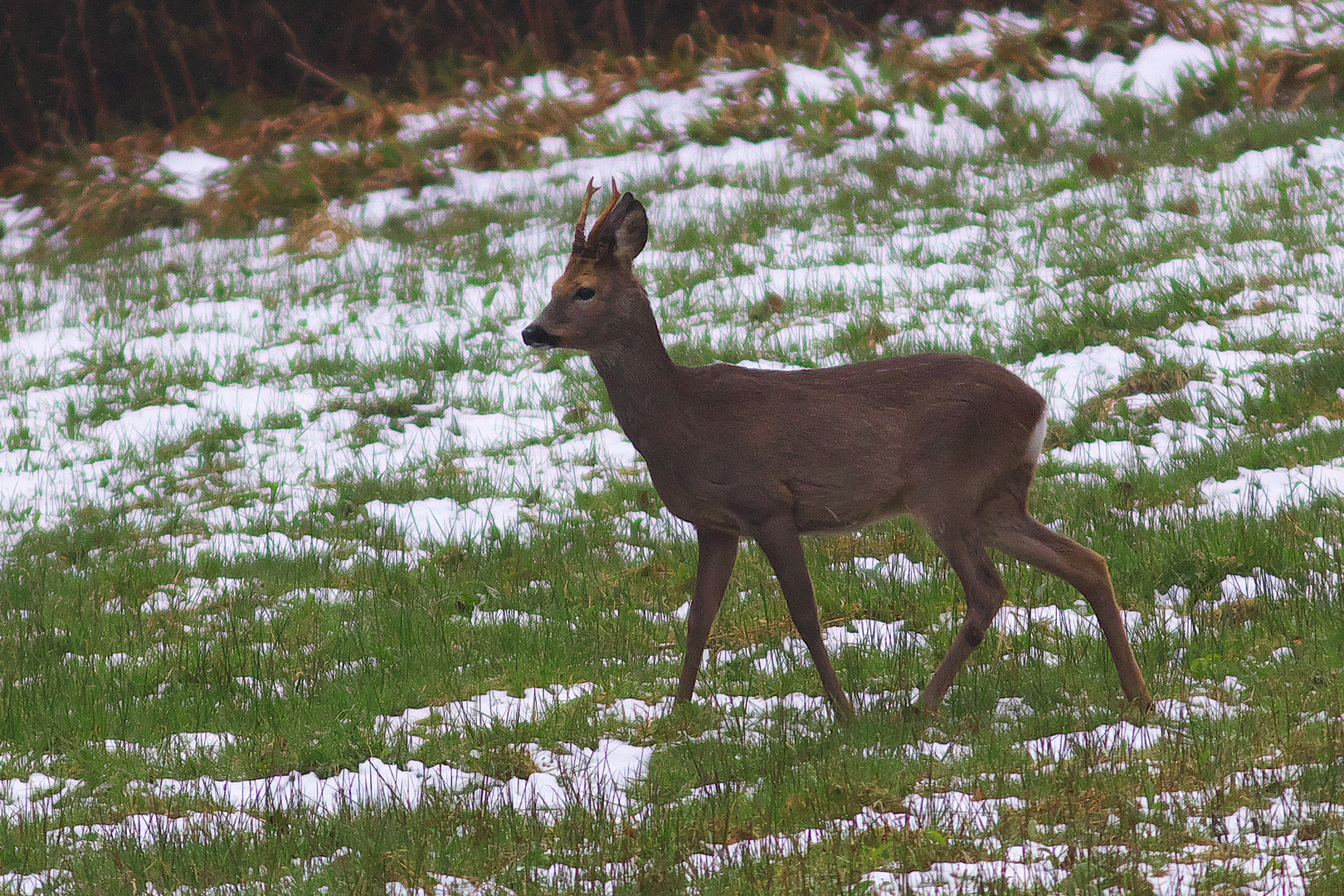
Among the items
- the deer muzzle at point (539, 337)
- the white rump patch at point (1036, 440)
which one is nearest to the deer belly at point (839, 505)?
the white rump patch at point (1036, 440)

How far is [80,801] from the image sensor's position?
4930mm

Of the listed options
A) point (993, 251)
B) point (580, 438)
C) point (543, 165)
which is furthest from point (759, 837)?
point (543, 165)

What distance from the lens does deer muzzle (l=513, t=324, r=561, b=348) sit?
5188 mm

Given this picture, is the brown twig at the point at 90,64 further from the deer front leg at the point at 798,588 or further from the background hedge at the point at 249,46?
the deer front leg at the point at 798,588

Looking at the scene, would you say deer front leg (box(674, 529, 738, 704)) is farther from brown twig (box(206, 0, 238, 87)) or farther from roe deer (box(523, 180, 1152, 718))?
brown twig (box(206, 0, 238, 87))

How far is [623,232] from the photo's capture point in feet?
17.6

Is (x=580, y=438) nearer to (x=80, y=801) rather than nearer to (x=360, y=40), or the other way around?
(x=80, y=801)

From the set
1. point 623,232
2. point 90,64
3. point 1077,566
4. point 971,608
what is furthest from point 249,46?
point 1077,566

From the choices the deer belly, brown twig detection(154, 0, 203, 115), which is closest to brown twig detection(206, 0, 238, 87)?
brown twig detection(154, 0, 203, 115)

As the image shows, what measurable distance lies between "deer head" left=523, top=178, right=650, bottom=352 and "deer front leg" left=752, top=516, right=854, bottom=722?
0.96 meters

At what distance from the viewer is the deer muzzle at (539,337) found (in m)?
5.19

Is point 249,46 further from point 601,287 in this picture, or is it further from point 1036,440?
point 1036,440

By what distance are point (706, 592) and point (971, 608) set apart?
101 cm

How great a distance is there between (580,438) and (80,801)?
5.15 meters
